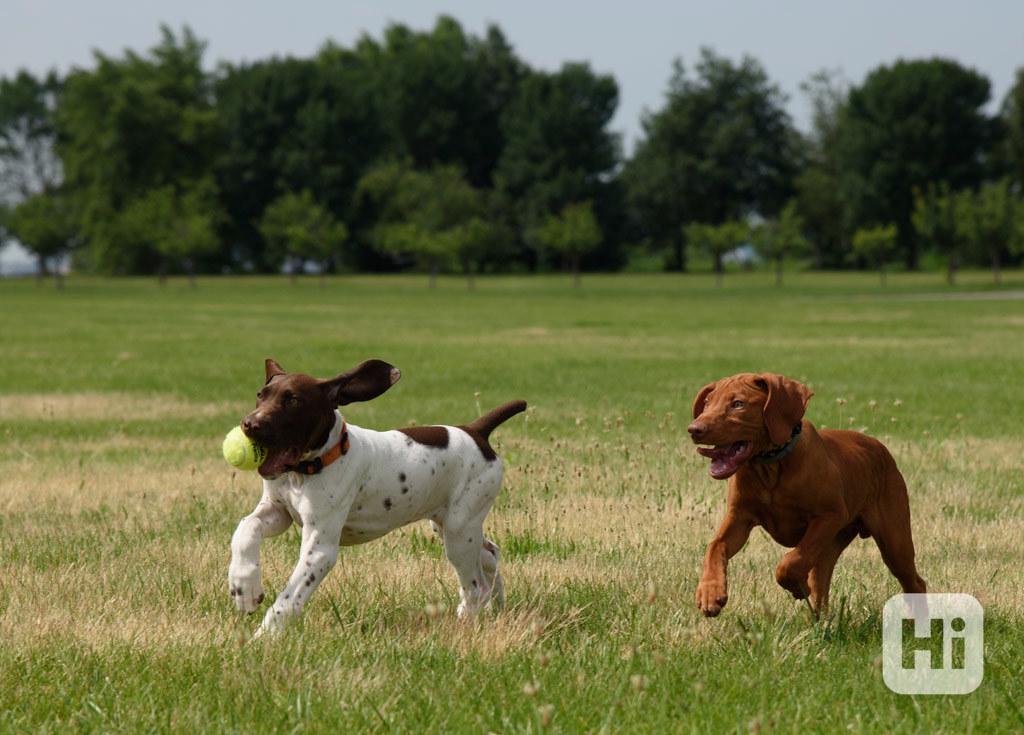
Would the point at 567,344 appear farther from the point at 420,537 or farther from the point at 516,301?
the point at 516,301

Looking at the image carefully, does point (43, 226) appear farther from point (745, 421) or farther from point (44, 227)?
point (745, 421)

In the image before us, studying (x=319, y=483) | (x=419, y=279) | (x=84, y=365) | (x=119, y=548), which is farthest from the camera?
(x=419, y=279)

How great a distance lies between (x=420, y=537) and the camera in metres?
7.82

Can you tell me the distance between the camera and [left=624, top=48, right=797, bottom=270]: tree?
10744cm

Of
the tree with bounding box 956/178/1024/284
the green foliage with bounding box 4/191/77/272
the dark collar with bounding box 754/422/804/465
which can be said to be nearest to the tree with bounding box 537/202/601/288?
the tree with bounding box 956/178/1024/284

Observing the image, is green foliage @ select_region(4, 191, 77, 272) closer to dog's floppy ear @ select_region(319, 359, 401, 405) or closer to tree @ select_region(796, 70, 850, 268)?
tree @ select_region(796, 70, 850, 268)

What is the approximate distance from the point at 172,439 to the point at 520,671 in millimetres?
9084

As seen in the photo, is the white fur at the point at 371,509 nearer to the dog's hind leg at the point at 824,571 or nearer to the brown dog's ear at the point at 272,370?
the brown dog's ear at the point at 272,370

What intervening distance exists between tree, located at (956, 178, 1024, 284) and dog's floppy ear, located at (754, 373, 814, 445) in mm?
74471

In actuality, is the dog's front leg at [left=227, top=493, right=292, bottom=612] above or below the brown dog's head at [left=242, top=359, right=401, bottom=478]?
below

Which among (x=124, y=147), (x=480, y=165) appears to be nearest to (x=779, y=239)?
(x=480, y=165)

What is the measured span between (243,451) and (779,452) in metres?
2.11

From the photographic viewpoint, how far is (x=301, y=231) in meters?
91.8

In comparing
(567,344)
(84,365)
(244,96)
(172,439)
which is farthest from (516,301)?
(244,96)
